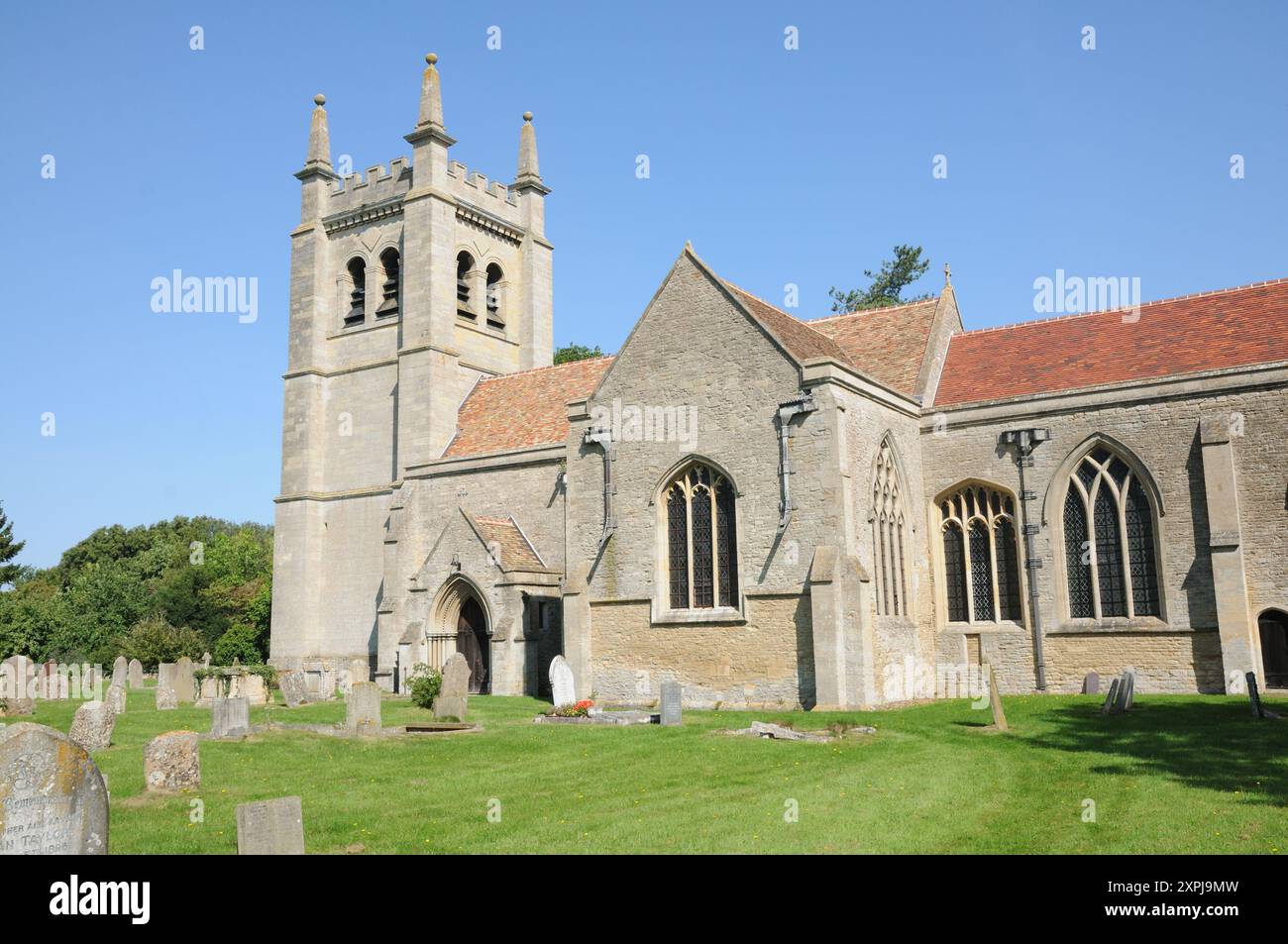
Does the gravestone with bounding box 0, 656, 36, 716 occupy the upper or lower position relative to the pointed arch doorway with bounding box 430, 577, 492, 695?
lower

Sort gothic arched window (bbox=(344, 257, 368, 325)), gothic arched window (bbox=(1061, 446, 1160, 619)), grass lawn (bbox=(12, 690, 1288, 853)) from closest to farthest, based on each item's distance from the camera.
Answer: grass lawn (bbox=(12, 690, 1288, 853)), gothic arched window (bbox=(1061, 446, 1160, 619)), gothic arched window (bbox=(344, 257, 368, 325))

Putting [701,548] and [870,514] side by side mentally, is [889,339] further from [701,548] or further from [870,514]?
[701,548]

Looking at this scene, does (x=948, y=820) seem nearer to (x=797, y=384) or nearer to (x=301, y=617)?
(x=797, y=384)

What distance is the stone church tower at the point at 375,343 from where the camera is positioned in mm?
35656

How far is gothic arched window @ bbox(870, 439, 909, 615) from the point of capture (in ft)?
78.7

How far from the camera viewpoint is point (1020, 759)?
1520cm

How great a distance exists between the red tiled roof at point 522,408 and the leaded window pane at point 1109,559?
46.9 feet

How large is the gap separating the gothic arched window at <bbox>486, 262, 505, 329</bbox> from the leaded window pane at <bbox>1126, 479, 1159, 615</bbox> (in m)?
23.1

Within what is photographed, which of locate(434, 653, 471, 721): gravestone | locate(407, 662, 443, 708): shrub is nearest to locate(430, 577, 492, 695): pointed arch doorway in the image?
locate(407, 662, 443, 708): shrub

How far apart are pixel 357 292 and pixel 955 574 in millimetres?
23841

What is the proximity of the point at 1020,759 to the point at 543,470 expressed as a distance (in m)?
17.8

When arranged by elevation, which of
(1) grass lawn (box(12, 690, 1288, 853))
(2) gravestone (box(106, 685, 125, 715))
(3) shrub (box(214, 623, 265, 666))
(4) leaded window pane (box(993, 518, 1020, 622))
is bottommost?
(1) grass lawn (box(12, 690, 1288, 853))

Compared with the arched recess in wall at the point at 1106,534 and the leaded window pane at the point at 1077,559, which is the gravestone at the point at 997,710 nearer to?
the arched recess in wall at the point at 1106,534

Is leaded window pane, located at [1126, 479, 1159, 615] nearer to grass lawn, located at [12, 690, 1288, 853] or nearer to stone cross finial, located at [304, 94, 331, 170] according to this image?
grass lawn, located at [12, 690, 1288, 853]
